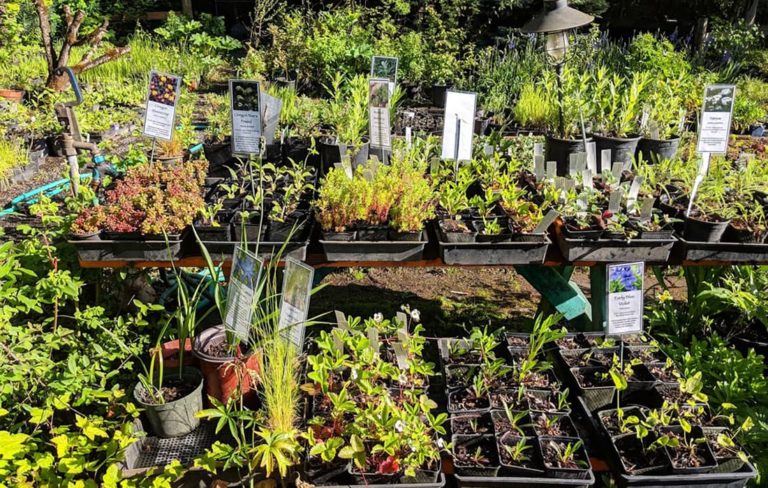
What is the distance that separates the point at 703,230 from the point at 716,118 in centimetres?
50

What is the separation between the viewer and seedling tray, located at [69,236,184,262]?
2250mm

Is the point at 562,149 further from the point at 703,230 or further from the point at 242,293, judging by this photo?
the point at 242,293

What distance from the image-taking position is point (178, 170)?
2.79 m

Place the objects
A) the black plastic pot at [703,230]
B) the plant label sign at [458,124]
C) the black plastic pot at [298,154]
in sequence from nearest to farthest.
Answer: the black plastic pot at [703,230] → the plant label sign at [458,124] → the black plastic pot at [298,154]

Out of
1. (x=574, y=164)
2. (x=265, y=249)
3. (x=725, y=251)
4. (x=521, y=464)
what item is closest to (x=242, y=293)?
Answer: (x=265, y=249)

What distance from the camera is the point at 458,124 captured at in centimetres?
262

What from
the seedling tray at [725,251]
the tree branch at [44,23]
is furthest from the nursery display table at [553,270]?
the tree branch at [44,23]

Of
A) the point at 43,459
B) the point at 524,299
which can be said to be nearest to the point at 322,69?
the point at 524,299

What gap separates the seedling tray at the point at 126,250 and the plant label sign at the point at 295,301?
0.55 meters

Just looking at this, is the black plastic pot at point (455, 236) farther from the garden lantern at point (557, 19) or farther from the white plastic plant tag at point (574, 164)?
the garden lantern at point (557, 19)

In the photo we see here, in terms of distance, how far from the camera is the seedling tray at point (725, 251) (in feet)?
7.57

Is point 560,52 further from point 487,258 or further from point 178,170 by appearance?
point 178,170

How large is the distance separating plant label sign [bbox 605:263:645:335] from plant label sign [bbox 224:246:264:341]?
1.23m

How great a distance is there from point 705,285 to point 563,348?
1.17 meters
